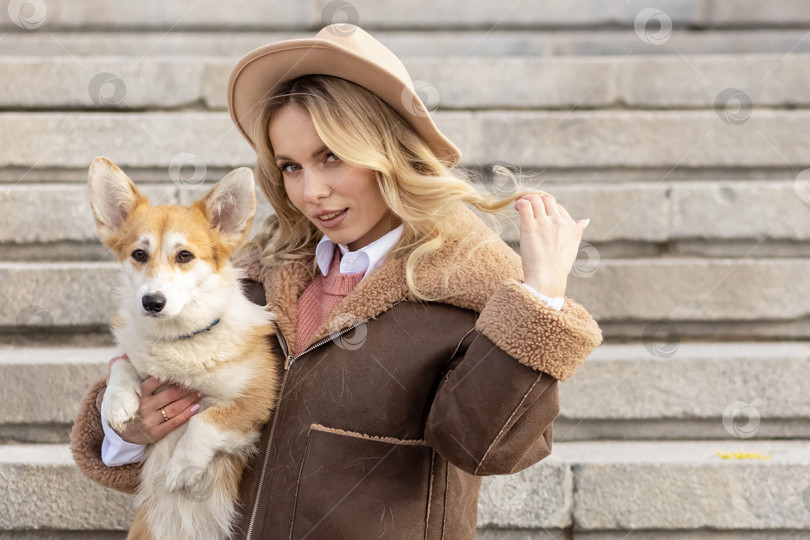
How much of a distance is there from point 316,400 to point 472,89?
271 cm

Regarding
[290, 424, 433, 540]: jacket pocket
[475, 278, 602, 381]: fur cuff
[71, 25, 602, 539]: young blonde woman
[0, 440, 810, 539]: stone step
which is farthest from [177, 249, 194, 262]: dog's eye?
[0, 440, 810, 539]: stone step

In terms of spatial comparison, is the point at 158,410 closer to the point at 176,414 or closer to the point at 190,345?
the point at 176,414

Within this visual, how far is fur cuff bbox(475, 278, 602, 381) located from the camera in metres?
1.69

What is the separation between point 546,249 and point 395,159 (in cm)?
59

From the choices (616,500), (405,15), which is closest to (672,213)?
(616,500)

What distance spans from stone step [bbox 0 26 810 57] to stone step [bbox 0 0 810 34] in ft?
0.16

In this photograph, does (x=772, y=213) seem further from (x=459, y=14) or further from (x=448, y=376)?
(x=448, y=376)

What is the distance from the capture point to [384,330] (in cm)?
197

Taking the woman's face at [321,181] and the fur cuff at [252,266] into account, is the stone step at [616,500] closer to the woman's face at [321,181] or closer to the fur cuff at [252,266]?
the fur cuff at [252,266]

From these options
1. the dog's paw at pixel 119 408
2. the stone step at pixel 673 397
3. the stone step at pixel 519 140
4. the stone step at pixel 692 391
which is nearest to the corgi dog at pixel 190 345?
the dog's paw at pixel 119 408

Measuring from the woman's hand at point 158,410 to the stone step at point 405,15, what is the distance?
9.38 feet

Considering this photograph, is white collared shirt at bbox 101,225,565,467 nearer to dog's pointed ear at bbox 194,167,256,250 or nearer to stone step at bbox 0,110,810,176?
dog's pointed ear at bbox 194,167,256,250

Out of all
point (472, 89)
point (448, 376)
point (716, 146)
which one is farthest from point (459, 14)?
point (448, 376)

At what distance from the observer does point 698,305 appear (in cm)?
383
